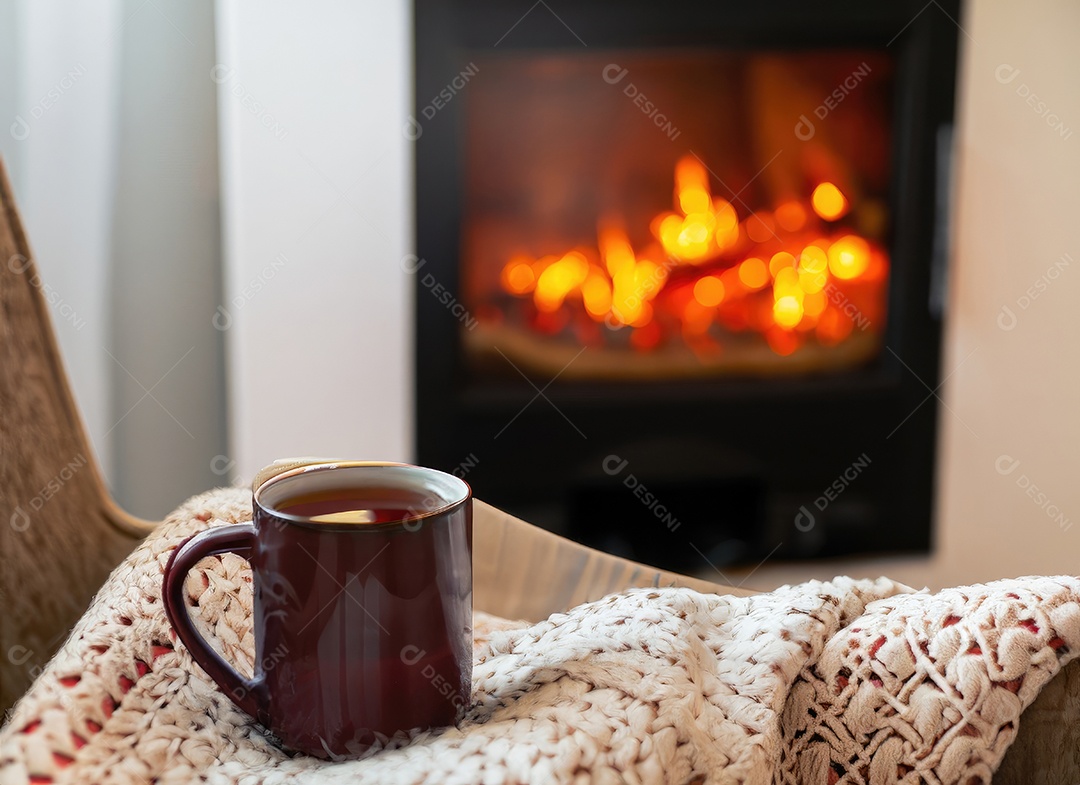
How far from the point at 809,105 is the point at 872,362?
1.47ft

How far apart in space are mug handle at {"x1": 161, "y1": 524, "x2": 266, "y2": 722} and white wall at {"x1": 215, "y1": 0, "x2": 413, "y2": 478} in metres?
1.16

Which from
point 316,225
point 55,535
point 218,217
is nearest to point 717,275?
point 316,225

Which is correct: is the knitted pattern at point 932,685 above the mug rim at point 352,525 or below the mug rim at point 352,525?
below

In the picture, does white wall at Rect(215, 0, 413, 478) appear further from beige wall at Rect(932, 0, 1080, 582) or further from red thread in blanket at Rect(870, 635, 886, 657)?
red thread in blanket at Rect(870, 635, 886, 657)

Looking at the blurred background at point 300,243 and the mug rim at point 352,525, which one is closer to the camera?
the mug rim at point 352,525

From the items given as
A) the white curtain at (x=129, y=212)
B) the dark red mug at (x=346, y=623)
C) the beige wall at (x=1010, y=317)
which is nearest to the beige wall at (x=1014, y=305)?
the beige wall at (x=1010, y=317)

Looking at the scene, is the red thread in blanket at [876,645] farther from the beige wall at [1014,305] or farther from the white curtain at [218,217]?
the beige wall at [1014,305]

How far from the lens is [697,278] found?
1700mm

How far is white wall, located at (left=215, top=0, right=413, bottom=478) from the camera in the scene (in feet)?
4.88

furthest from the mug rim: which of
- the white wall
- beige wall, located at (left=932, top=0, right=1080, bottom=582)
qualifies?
beige wall, located at (left=932, top=0, right=1080, bottom=582)

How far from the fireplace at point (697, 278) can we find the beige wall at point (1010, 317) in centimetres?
5

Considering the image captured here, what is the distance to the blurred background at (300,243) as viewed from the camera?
59.4 inches

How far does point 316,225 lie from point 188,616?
3.88 ft

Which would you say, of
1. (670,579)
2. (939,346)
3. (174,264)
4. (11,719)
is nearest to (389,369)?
(174,264)
